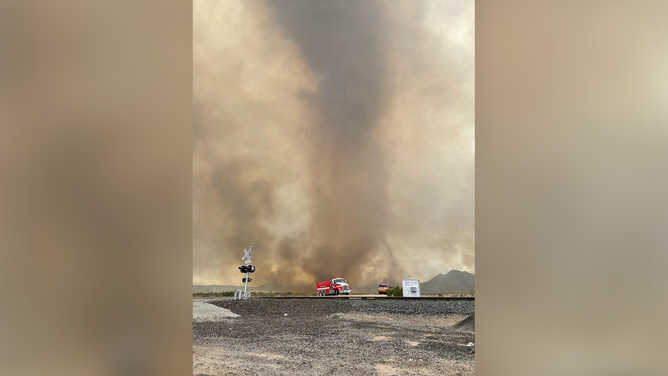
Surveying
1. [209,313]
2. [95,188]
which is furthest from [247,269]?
[95,188]

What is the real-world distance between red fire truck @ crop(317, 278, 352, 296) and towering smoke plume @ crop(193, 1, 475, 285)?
0.61 ft

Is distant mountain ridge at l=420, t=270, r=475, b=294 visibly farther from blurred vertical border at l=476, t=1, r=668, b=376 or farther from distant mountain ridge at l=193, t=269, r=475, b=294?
blurred vertical border at l=476, t=1, r=668, b=376

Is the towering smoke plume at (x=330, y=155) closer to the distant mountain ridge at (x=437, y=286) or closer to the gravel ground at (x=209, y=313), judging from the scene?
the distant mountain ridge at (x=437, y=286)

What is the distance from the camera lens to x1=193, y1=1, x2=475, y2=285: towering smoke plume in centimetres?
738

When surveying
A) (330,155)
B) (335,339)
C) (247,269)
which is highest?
(330,155)

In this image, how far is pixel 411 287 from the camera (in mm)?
7234

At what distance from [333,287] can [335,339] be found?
2524 mm

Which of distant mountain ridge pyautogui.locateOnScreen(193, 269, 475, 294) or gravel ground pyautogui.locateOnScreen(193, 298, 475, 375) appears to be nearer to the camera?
gravel ground pyautogui.locateOnScreen(193, 298, 475, 375)

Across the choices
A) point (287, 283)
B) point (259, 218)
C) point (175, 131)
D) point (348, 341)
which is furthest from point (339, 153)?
point (175, 131)

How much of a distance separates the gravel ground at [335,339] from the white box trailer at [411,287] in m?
0.90

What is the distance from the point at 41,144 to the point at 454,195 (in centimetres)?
719

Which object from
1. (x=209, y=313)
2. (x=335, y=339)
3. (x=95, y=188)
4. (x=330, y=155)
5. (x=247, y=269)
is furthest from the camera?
(x=330, y=155)

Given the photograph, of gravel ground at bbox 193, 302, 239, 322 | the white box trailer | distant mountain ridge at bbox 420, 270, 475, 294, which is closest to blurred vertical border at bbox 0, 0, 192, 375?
gravel ground at bbox 193, 302, 239, 322

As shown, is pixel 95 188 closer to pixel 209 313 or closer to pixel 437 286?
pixel 209 313
